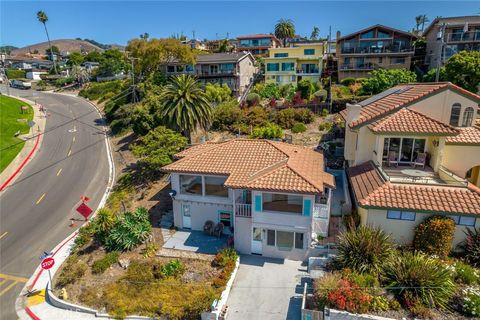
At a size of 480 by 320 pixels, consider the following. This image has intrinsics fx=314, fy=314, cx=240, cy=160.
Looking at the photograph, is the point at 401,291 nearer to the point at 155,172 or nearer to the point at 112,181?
the point at 155,172

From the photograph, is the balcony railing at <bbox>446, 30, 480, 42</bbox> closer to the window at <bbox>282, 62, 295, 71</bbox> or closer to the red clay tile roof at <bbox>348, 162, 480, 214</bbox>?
the window at <bbox>282, 62, 295, 71</bbox>

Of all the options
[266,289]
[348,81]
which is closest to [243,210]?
[266,289]

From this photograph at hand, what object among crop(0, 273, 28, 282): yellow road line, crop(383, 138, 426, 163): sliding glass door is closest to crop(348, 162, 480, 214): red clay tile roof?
crop(383, 138, 426, 163): sliding glass door

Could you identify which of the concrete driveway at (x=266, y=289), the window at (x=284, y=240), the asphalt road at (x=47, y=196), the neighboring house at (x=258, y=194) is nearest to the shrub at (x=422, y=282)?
the concrete driveway at (x=266, y=289)

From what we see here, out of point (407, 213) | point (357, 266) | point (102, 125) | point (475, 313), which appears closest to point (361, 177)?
point (407, 213)

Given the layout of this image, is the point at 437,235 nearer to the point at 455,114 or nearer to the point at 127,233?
the point at 455,114

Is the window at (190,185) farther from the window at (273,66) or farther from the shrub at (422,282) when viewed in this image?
the window at (273,66)
